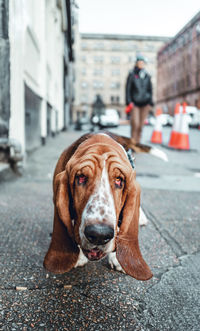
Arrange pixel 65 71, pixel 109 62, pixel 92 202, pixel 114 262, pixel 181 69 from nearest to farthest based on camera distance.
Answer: pixel 92 202 < pixel 114 262 < pixel 65 71 < pixel 181 69 < pixel 109 62

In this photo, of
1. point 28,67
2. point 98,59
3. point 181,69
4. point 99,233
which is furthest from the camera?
point 98,59

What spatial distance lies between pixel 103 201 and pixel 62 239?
0.41 m

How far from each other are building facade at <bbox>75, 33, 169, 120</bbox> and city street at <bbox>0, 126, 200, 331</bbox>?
68007mm

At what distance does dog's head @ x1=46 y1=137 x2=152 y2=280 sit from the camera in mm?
1729

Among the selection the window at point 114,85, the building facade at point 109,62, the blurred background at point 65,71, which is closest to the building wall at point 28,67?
the blurred background at point 65,71

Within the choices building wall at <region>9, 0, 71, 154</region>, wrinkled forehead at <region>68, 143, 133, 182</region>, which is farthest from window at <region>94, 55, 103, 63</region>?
wrinkled forehead at <region>68, 143, 133, 182</region>

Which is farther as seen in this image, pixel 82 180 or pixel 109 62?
pixel 109 62

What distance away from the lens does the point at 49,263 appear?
1.90 meters

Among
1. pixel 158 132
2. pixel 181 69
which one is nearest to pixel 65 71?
pixel 158 132

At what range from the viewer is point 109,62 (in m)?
71.8

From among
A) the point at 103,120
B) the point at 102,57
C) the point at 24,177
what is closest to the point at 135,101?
the point at 24,177

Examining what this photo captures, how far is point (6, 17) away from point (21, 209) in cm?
238

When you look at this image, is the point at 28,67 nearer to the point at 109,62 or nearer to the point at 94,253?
the point at 94,253

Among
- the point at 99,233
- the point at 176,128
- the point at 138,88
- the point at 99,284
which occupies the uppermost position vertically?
the point at 138,88
